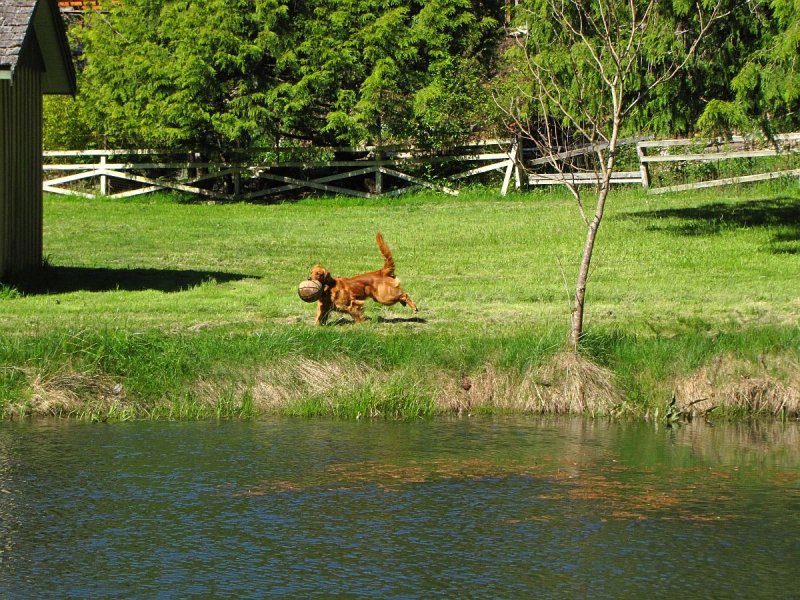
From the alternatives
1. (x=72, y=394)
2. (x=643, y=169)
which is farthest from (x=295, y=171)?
(x=72, y=394)

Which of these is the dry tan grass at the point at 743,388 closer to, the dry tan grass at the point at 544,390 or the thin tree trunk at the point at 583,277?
the dry tan grass at the point at 544,390

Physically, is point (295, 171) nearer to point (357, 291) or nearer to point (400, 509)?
point (357, 291)

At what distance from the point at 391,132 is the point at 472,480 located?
24158mm

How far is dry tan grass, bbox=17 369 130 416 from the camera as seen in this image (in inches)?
520

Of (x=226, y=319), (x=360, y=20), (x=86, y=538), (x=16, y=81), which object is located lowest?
(x=86, y=538)

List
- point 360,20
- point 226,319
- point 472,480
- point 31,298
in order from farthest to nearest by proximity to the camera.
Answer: point 360,20 < point 31,298 < point 226,319 < point 472,480

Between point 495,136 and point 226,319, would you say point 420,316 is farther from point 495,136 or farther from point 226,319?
point 495,136

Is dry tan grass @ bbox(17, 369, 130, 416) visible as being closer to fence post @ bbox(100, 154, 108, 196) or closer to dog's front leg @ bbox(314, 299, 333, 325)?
dog's front leg @ bbox(314, 299, 333, 325)

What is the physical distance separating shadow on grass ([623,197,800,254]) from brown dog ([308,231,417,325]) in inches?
395

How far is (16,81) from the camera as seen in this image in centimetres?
1964

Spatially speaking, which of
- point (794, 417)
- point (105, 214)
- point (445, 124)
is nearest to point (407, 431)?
point (794, 417)

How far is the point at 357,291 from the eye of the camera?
16156mm

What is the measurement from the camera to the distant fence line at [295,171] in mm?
33656

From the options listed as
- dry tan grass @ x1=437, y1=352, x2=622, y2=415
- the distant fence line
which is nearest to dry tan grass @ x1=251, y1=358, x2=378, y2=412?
dry tan grass @ x1=437, y1=352, x2=622, y2=415
